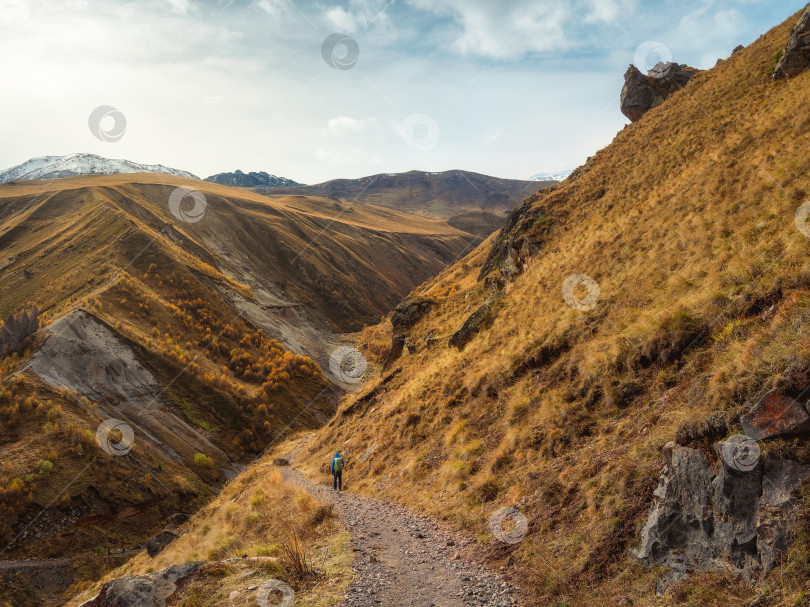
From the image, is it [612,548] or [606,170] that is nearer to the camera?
[612,548]

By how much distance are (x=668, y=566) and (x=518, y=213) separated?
2964cm

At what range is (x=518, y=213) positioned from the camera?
33.2m

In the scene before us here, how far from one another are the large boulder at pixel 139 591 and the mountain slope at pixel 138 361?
14738 mm

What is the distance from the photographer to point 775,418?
565cm

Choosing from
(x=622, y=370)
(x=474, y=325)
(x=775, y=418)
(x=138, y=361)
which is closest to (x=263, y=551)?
(x=622, y=370)

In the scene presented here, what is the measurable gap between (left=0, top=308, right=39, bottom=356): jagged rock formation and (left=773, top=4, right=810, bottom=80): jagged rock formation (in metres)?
47.4

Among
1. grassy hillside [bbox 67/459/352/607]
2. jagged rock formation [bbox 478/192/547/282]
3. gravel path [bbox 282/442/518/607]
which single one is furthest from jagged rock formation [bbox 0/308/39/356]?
jagged rock formation [bbox 478/192/547/282]

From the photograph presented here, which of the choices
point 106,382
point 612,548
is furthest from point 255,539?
point 106,382

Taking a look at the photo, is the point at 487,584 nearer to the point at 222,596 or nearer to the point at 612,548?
the point at 612,548

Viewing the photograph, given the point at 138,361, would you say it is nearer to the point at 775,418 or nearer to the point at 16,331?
the point at 16,331

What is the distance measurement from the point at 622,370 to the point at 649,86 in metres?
40.5

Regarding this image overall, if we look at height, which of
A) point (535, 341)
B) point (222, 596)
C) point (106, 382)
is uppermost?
point (106, 382)

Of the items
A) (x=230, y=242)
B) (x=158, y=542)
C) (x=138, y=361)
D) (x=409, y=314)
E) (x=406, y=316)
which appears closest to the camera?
(x=158, y=542)

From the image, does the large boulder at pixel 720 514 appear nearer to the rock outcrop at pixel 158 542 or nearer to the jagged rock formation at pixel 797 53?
the rock outcrop at pixel 158 542
